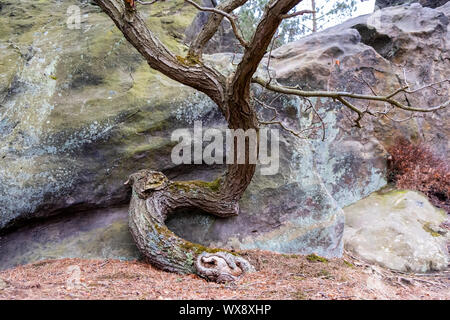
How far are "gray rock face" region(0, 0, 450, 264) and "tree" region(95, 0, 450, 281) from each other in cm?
48

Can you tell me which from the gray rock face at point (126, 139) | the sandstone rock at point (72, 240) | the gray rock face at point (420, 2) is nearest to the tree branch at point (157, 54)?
the gray rock face at point (126, 139)

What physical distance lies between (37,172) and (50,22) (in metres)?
3.84

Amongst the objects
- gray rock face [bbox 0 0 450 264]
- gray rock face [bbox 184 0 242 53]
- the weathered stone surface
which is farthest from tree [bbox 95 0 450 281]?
gray rock face [bbox 184 0 242 53]

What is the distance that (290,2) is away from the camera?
8.32 ft

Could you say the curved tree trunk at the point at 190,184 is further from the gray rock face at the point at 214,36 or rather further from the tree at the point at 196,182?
the gray rock face at the point at 214,36

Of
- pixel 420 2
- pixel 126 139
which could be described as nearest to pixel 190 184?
pixel 126 139

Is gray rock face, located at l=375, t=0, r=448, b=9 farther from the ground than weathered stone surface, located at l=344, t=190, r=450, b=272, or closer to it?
farther from the ground

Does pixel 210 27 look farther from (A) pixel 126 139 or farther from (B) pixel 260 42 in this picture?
(A) pixel 126 139

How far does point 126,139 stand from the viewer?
207 inches

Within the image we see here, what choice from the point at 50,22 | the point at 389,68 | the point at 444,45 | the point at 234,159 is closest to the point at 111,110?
the point at 234,159

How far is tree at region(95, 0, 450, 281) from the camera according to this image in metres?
3.62

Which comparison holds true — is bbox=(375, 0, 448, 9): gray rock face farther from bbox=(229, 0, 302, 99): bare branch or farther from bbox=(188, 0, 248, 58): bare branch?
bbox=(229, 0, 302, 99): bare branch

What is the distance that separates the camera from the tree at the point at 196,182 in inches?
143

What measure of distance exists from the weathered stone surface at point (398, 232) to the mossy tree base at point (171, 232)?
7.91 feet
